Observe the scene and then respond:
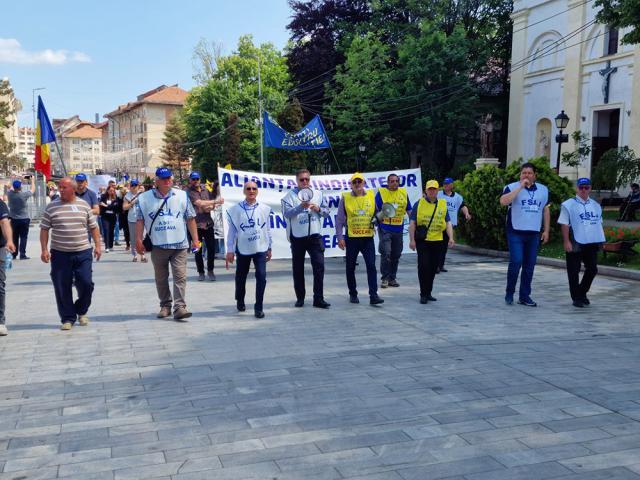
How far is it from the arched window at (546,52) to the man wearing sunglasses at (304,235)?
28.2 m

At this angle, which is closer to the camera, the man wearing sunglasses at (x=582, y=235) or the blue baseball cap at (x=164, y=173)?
the blue baseball cap at (x=164, y=173)

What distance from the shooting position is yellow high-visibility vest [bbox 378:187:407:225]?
422 inches

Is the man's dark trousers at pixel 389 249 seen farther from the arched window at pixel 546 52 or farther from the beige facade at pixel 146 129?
the beige facade at pixel 146 129

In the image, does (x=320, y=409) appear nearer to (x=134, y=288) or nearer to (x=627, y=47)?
(x=134, y=288)

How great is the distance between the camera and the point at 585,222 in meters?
9.12

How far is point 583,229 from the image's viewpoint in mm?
9117

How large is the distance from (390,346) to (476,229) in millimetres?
10483

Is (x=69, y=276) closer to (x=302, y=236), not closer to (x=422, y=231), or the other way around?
(x=302, y=236)

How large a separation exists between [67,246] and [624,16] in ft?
40.8

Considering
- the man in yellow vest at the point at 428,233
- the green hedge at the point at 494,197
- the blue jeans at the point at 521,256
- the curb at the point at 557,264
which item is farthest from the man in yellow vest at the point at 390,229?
the green hedge at the point at 494,197

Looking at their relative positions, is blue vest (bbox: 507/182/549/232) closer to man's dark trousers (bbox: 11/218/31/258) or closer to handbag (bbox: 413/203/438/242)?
handbag (bbox: 413/203/438/242)

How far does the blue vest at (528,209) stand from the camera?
905 cm

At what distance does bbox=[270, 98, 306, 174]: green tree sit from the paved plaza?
102 feet

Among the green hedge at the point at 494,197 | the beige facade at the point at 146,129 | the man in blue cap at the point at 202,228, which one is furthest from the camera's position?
the beige facade at the point at 146,129
